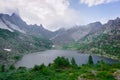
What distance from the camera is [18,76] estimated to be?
83750 mm

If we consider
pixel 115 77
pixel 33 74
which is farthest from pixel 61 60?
pixel 115 77

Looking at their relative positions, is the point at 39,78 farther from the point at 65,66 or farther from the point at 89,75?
the point at 65,66

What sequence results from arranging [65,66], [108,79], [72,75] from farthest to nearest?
[65,66] < [72,75] < [108,79]

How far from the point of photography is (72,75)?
81.6 meters

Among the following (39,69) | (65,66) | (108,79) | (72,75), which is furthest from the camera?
(65,66)

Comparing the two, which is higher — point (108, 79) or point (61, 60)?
point (61, 60)

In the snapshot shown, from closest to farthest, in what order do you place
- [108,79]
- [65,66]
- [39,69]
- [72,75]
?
[108,79] → [72,75] → [39,69] → [65,66]

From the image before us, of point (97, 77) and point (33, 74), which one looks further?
point (33, 74)

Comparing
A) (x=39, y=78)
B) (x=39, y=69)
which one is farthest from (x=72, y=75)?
(x=39, y=69)

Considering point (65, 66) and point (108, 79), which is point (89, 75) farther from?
Answer: point (65, 66)

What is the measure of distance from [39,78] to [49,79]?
4.04m

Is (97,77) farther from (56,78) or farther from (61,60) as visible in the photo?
(61,60)

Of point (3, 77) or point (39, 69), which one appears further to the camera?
point (39, 69)

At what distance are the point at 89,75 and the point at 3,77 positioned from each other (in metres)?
32.3
